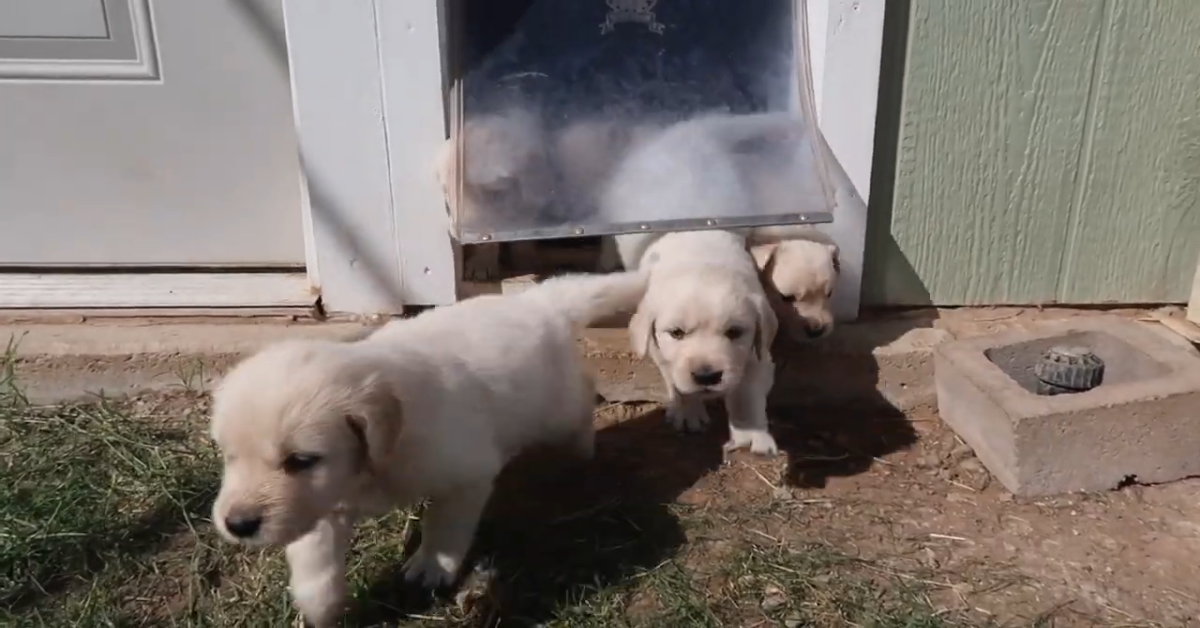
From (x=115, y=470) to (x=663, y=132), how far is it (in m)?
1.68

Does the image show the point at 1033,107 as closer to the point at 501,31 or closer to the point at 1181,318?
the point at 1181,318

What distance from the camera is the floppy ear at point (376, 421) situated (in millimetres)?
1880

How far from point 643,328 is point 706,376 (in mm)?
235

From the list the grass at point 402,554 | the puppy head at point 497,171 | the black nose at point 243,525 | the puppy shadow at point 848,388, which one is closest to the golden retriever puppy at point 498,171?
the puppy head at point 497,171

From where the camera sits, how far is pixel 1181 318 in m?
3.13

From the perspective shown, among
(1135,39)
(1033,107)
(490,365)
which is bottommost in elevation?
(490,365)

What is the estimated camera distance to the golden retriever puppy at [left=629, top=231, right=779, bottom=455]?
261 centimetres

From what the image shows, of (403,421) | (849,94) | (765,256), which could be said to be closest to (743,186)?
(765,256)

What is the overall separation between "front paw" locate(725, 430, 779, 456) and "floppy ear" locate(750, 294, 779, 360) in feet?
0.68

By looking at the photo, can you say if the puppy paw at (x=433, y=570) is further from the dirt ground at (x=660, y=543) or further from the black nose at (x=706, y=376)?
the black nose at (x=706, y=376)

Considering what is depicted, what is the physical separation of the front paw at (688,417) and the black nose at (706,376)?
0.38 meters

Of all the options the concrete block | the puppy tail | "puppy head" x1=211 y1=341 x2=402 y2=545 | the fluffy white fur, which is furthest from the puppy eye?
the concrete block

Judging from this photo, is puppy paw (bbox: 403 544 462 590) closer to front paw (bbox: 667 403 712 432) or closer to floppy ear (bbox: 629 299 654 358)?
floppy ear (bbox: 629 299 654 358)

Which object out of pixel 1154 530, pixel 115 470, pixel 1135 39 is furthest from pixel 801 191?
pixel 115 470
